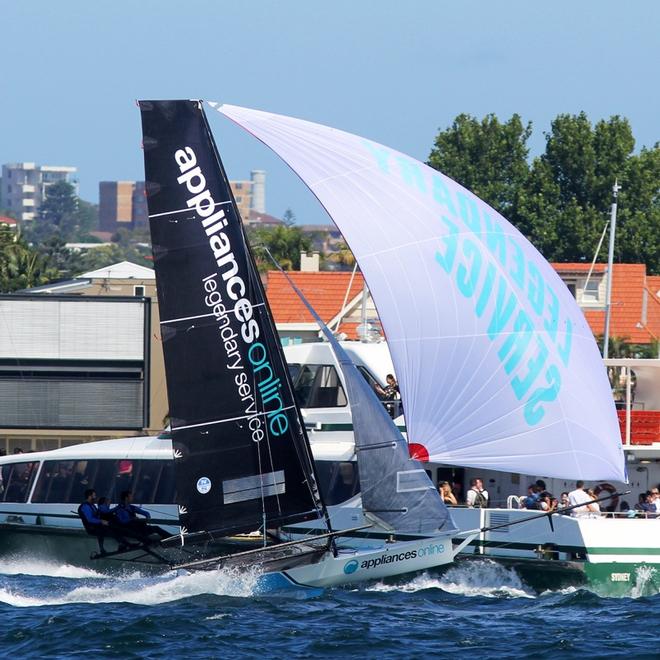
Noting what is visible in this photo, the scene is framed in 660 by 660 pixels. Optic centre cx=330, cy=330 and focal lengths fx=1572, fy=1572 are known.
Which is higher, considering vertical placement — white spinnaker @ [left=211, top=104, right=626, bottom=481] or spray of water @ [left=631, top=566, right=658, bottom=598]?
white spinnaker @ [left=211, top=104, right=626, bottom=481]

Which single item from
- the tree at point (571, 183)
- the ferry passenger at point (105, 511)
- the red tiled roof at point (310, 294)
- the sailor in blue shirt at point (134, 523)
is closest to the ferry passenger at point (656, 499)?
the sailor in blue shirt at point (134, 523)

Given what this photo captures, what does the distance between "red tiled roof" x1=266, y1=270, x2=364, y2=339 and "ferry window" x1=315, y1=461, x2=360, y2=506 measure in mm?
22846

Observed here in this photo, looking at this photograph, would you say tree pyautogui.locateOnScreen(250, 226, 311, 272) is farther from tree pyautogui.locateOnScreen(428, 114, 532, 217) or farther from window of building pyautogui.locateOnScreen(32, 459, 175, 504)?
window of building pyautogui.locateOnScreen(32, 459, 175, 504)

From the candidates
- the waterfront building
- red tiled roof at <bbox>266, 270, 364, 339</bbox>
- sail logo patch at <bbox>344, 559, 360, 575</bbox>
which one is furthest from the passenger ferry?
the waterfront building

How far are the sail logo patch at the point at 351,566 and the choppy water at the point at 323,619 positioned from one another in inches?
13.9

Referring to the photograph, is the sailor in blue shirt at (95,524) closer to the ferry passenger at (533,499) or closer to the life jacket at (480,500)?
the life jacket at (480,500)

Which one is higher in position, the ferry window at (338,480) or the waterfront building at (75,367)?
the waterfront building at (75,367)

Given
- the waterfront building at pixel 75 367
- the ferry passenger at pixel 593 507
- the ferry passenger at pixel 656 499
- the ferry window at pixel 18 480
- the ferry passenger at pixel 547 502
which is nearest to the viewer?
the ferry passenger at pixel 593 507

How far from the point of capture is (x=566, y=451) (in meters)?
20.6

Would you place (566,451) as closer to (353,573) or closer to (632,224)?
(353,573)

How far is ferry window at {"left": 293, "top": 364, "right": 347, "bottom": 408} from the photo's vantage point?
81.5 feet

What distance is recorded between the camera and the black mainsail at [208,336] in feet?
67.0

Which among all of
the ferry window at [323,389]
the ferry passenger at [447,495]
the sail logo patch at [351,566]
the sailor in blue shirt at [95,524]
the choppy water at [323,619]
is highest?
the ferry window at [323,389]

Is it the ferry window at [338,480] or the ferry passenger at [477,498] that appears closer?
the ferry passenger at [477,498]
